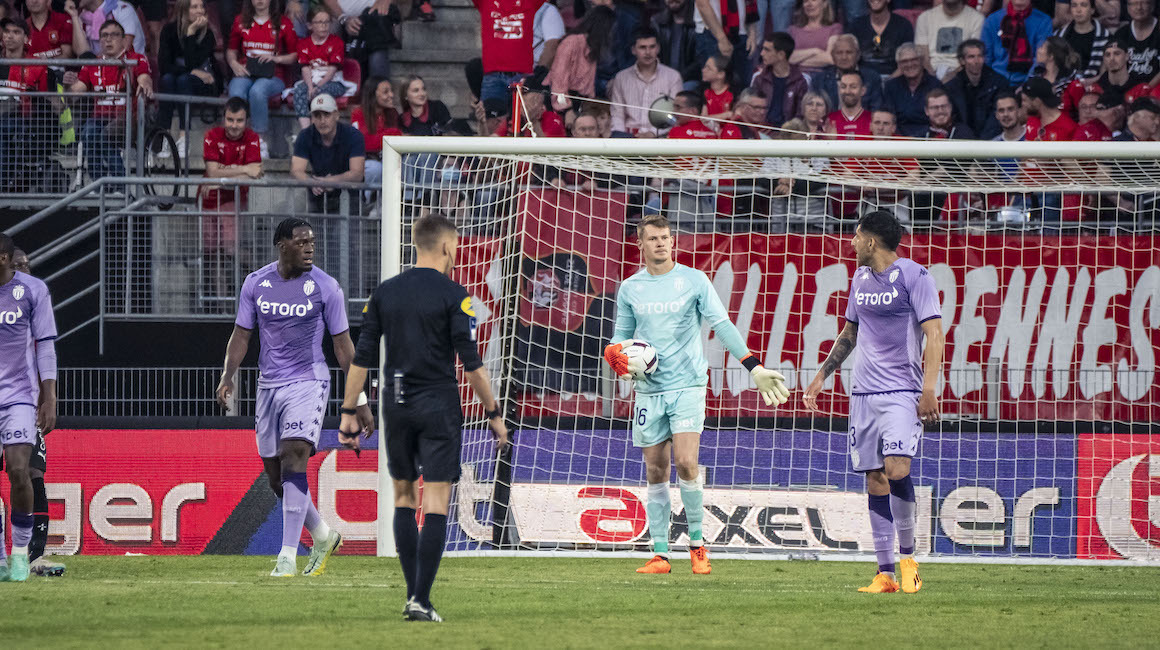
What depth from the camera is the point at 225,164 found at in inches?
574

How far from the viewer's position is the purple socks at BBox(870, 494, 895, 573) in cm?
866

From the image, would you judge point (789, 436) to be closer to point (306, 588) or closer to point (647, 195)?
point (647, 195)

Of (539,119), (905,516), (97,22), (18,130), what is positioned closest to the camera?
(905,516)

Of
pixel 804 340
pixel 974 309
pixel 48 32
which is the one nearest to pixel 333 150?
pixel 48 32

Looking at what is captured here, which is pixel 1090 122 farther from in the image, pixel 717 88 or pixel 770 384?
pixel 770 384

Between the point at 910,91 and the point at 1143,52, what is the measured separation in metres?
2.23

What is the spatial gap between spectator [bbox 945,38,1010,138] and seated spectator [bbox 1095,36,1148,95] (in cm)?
88

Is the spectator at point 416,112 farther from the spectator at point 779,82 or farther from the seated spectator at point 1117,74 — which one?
the seated spectator at point 1117,74

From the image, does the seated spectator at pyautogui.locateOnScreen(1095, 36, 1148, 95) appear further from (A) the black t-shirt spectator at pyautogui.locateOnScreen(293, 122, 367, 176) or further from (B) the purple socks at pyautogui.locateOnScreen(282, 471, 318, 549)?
(B) the purple socks at pyautogui.locateOnScreen(282, 471, 318, 549)

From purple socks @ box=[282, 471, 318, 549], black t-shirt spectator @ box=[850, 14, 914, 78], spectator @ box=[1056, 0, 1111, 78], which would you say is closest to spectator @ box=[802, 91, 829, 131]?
black t-shirt spectator @ box=[850, 14, 914, 78]

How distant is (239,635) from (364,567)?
3.86 meters

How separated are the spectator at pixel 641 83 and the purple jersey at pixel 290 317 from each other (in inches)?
248

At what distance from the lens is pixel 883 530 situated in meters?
8.74

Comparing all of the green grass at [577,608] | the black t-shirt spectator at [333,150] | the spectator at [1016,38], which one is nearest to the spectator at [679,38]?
the spectator at [1016,38]
